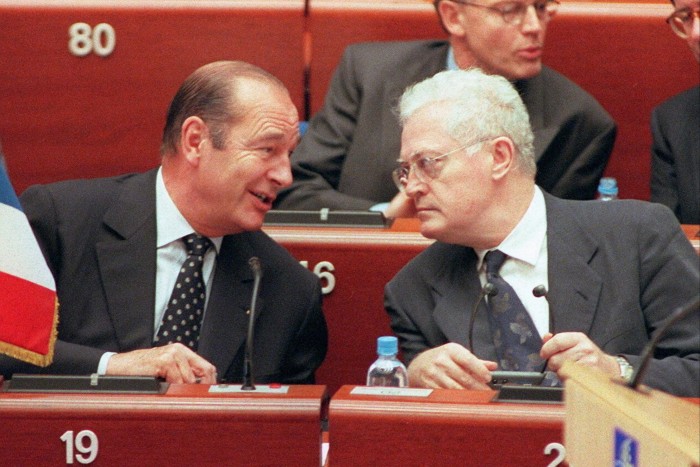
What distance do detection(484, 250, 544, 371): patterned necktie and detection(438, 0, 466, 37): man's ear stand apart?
2.62ft

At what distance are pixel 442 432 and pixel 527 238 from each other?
54cm

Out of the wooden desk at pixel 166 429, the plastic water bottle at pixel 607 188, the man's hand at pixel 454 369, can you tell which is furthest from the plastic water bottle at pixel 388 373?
the plastic water bottle at pixel 607 188

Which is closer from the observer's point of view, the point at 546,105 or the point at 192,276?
the point at 192,276

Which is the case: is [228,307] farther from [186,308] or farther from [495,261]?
[495,261]

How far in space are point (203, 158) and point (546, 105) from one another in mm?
776

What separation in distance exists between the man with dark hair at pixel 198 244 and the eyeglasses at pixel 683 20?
808mm

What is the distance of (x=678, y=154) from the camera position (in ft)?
8.51

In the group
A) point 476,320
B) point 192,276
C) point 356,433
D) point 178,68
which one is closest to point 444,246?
point 476,320

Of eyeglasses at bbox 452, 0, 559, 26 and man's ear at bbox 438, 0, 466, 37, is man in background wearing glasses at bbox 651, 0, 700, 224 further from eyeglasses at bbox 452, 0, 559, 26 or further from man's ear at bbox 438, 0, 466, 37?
man's ear at bbox 438, 0, 466, 37

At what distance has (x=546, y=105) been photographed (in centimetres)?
256

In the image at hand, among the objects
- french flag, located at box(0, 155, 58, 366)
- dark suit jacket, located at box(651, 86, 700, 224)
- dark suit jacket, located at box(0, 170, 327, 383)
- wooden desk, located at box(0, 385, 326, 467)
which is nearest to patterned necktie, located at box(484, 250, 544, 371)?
dark suit jacket, located at box(0, 170, 327, 383)

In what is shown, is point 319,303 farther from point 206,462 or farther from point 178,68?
point 178,68

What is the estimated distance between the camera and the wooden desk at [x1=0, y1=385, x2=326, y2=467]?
1.56 m

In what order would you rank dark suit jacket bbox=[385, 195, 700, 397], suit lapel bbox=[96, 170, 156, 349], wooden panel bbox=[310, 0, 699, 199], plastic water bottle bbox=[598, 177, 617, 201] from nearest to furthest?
dark suit jacket bbox=[385, 195, 700, 397]
suit lapel bbox=[96, 170, 156, 349]
plastic water bottle bbox=[598, 177, 617, 201]
wooden panel bbox=[310, 0, 699, 199]
